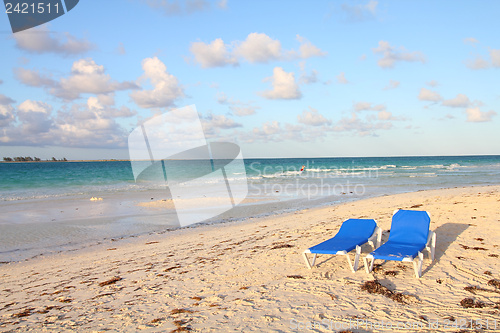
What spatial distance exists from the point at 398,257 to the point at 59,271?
6.26m

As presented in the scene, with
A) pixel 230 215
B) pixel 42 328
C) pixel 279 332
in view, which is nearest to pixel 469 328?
pixel 279 332

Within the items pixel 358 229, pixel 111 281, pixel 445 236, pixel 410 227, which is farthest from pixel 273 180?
pixel 111 281

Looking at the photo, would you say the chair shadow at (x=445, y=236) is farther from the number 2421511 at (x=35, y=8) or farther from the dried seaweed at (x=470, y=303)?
the number 2421511 at (x=35, y=8)

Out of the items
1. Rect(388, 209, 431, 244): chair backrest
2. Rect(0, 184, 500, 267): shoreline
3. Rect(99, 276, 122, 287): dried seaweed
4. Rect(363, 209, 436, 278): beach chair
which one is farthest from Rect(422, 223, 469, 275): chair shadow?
Rect(0, 184, 500, 267): shoreline

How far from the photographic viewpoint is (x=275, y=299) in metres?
4.47

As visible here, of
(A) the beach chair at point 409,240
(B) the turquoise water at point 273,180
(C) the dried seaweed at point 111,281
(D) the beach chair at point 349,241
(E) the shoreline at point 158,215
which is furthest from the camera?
(B) the turquoise water at point 273,180

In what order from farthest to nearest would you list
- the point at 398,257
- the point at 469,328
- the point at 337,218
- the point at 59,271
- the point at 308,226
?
the point at 337,218, the point at 308,226, the point at 59,271, the point at 398,257, the point at 469,328

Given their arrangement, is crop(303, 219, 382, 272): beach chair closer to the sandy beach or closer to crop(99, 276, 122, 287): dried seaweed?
the sandy beach

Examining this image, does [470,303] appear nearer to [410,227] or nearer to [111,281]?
[410,227]

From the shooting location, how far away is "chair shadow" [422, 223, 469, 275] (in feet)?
19.6

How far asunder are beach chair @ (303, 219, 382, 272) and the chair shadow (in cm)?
101

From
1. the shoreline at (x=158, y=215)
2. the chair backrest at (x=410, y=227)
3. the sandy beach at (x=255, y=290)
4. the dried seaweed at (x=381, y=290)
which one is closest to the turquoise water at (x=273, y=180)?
the shoreline at (x=158, y=215)

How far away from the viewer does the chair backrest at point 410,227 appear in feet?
19.4

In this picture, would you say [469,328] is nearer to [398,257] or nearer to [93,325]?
[398,257]
